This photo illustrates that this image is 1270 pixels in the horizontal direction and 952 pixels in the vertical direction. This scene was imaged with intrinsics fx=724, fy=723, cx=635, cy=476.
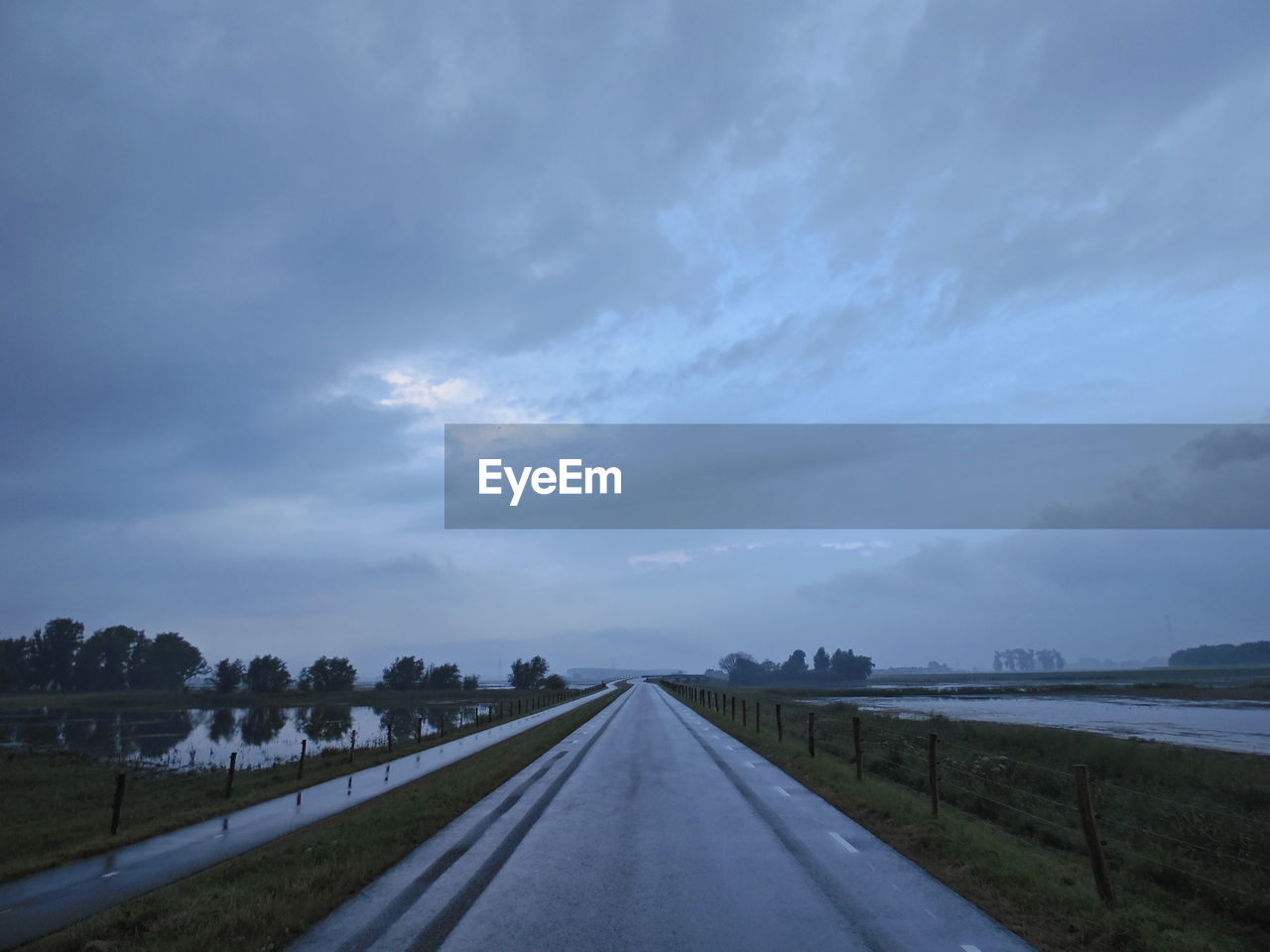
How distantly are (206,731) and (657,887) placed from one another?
217 feet

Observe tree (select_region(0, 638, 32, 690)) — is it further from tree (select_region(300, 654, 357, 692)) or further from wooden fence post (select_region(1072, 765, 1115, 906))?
wooden fence post (select_region(1072, 765, 1115, 906))

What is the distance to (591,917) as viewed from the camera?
7.00m

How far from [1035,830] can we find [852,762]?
7.01 meters

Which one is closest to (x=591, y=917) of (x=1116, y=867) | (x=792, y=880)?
(x=792, y=880)

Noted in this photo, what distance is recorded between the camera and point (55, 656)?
6673 inches

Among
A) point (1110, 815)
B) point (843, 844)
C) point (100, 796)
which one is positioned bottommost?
point (100, 796)

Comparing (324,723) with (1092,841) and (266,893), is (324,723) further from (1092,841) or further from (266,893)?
(1092,841)

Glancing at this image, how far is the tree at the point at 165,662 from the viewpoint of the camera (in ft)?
604

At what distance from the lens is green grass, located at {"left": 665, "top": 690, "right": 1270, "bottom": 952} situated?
7.55m

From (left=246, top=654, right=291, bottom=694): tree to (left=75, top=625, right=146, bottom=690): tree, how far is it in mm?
59365

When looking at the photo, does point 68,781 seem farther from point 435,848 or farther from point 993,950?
point 993,950

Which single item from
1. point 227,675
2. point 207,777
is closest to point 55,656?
point 227,675

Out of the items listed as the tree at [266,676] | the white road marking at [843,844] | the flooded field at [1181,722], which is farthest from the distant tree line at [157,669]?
the white road marking at [843,844]

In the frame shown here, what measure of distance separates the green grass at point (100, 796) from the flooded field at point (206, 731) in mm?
3405
